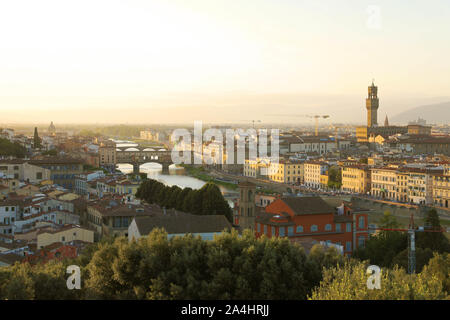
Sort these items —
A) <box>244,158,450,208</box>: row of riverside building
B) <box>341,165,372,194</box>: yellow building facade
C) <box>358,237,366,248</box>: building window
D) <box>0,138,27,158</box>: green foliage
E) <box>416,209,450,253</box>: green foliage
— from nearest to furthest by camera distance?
<box>416,209,450,253</box>: green foliage < <box>358,237,366,248</box>: building window < <box>244,158,450,208</box>: row of riverside building < <box>341,165,372,194</box>: yellow building facade < <box>0,138,27,158</box>: green foliage

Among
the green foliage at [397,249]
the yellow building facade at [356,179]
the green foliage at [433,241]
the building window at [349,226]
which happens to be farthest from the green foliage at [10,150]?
the green foliage at [433,241]

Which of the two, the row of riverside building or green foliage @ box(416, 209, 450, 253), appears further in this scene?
the row of riverside building

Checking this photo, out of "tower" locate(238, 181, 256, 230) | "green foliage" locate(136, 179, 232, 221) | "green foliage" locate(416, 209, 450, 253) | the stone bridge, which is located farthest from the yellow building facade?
"tower" locate(238, 181, 256, 230)

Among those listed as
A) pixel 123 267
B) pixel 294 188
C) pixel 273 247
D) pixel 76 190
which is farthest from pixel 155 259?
pixel 294 188

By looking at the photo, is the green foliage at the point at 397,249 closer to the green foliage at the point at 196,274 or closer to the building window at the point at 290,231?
the building window at the point at 290,231

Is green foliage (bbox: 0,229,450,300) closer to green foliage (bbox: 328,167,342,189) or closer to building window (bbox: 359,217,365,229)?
building window (bbox: 359,217,365,229)
